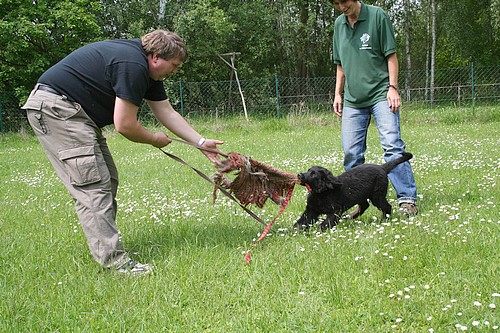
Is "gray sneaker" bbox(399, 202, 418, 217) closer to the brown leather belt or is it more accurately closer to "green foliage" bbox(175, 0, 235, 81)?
the brown leather belt

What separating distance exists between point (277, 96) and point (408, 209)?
15288mm

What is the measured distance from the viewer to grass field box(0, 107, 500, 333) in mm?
2859

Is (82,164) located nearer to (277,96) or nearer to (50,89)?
(50,89)

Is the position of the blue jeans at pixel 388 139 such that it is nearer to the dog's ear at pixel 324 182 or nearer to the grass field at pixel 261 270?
the grass field at pixel 261 270

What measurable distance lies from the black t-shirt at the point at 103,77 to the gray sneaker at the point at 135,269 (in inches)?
47.9

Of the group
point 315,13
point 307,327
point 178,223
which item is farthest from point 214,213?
point 315,13

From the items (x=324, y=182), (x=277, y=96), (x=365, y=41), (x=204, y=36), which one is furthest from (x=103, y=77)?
(x=204, y=36)

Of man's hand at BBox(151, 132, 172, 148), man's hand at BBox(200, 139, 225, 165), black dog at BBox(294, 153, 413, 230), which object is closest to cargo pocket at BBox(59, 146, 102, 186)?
man's hand at BBox(151, 132, 172, 148)

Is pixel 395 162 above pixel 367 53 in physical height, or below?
below

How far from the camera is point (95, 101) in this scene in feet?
12.7

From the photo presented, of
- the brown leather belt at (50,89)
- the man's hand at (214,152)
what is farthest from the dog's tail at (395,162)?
the brown leather belt at (50,89)

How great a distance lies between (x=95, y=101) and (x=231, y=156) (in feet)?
4.13

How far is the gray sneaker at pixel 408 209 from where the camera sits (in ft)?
15.6

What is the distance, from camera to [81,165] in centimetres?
367
